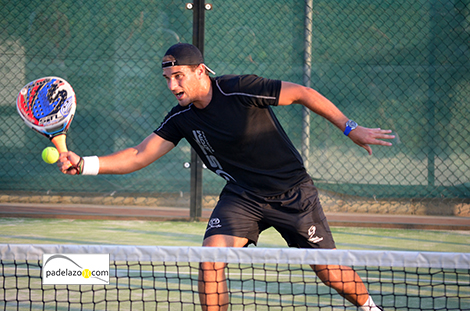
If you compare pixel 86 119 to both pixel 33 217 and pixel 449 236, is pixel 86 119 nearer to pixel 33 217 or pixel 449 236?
pixel 33 217

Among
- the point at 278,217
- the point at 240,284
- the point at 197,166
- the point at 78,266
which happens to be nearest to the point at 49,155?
the point at 78,266

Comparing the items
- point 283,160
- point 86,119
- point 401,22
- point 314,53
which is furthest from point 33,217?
point 401,22

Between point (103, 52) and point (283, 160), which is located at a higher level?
point (103, 52)

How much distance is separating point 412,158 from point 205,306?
14.8 ft

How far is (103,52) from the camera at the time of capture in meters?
6.64

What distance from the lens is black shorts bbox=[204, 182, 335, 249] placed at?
9.66 ft

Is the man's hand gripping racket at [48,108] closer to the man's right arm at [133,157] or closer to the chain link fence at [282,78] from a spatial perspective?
the man's right arm at [133,157]

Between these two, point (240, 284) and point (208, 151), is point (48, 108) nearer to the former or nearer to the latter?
point (208, 151)

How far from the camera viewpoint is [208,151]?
10.2 feet

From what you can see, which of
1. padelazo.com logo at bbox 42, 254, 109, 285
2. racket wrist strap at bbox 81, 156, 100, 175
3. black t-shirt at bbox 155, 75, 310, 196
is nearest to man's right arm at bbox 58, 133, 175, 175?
racket wrist strap at bbox 81, 156, 100, 175

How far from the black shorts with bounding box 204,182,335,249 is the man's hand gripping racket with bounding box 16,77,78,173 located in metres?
0.84

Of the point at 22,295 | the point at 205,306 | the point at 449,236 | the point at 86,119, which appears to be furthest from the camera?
the point at 86,119

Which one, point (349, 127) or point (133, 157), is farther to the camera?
point (133, 157)

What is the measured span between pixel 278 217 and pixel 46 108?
4.45 ft
